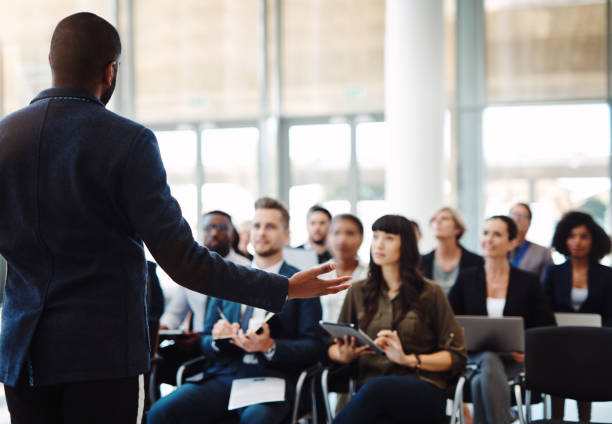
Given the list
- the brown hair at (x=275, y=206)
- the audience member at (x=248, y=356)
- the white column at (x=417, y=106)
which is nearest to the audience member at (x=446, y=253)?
the brown hair at (x=275, y=206)

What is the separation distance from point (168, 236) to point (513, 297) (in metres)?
3.57

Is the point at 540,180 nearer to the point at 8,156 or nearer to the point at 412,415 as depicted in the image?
the point at 412,415

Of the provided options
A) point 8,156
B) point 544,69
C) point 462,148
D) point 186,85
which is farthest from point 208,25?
point 8,156

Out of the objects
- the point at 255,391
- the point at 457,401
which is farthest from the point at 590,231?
the point at 255,391

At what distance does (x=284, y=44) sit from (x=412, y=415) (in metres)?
7.88

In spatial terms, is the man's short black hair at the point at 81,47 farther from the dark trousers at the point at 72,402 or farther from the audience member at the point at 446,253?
the audience member at the point at 446,253

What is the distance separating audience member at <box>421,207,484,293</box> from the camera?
5.42 metres

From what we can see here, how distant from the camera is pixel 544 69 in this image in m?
9.60

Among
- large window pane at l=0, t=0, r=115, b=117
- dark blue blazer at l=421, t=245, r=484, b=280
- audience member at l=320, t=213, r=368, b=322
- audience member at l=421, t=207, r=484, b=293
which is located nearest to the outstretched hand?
audience member at l=320, t=213, r=368, b=322

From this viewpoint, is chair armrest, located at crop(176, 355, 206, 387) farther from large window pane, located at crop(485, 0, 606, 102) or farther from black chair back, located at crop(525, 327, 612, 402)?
large window pane, located at crop(485, 0, 606, 102)

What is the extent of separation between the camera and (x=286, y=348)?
3.64 meters

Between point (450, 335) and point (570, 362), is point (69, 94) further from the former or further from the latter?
point (570, 362)

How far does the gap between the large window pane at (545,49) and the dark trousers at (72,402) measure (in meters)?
9.02

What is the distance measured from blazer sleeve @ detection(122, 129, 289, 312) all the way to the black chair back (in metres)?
2.38
